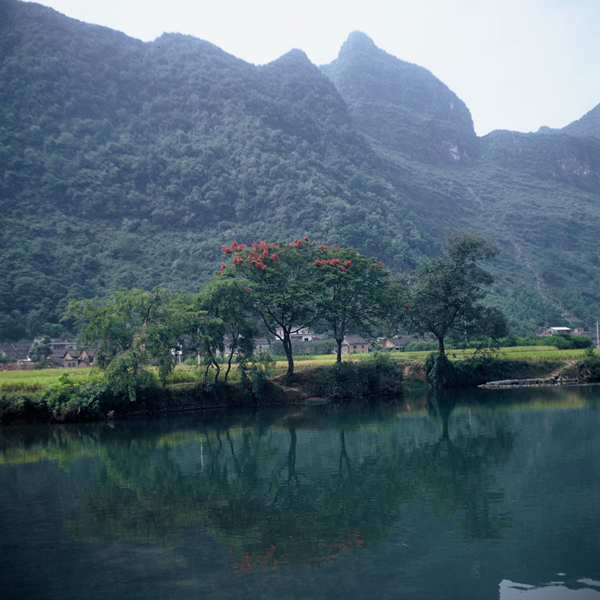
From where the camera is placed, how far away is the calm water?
984 centimetres

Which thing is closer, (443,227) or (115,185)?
(115,185)

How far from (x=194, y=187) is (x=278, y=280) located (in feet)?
278

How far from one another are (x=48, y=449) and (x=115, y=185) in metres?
92.3

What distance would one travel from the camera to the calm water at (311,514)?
9.84m

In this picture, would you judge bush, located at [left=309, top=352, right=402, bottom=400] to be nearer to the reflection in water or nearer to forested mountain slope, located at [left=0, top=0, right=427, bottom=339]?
the reflection in water

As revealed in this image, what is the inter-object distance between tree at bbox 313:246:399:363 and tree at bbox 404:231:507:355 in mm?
4243

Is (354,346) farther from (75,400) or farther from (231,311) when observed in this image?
(75,400)

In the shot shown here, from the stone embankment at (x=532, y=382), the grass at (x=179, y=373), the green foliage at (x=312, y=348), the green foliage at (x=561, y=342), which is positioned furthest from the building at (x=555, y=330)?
the stone embankment at (x=532, y=382)

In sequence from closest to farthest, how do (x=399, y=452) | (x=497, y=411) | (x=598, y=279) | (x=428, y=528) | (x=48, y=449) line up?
(x=428, y=528) → (x=399, y=452) → (x=48, y=449) → (x=497, y=411) → (x=598, y=279)

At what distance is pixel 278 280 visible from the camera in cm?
3816

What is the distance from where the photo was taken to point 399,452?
20188mm

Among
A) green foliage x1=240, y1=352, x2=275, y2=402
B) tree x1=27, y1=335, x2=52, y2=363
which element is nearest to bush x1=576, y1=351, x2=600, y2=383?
green foliage x1=240, y1=352, x2=275, y2=402

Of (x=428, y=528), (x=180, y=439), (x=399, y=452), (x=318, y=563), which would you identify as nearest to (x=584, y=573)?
(x=428, y=528)

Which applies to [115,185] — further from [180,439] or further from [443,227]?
[180,439]
